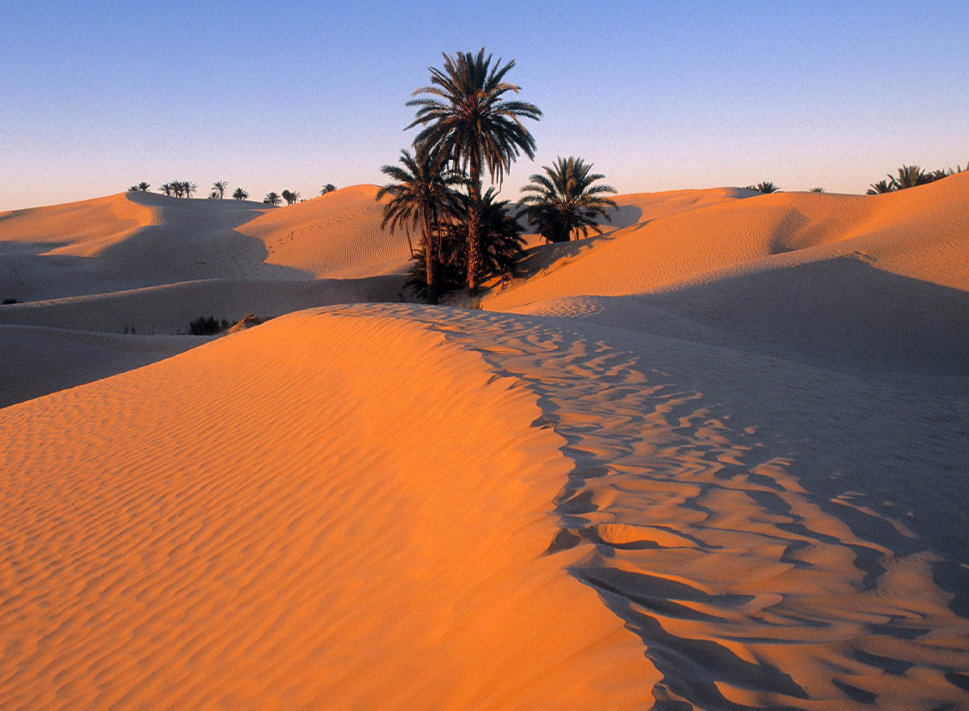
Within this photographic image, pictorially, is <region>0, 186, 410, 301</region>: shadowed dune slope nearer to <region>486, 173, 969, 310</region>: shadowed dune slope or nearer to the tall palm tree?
the tall palm tree

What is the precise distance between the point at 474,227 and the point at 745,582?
2841 cm

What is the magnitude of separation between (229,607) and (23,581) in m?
2.27

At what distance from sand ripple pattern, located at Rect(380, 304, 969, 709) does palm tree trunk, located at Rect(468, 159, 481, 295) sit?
26.4m

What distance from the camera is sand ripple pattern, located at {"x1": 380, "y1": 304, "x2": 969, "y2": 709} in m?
1.85

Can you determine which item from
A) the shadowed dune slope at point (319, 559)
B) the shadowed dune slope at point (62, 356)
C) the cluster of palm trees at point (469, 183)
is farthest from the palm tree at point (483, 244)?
the shadowed dune slope at point (319, 559)

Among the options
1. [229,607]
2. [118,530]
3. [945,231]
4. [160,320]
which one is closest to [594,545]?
[229,607]

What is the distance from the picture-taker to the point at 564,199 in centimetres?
3469

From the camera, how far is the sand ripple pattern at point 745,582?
Answer: 1.85m

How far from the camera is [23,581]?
15.3ft

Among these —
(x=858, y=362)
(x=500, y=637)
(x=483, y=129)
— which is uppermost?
(x=483, y=129)

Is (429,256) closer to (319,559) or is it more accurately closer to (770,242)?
(770,242)

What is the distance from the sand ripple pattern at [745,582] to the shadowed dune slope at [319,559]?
0.16m

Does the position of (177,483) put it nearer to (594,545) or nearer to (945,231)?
(594,545)

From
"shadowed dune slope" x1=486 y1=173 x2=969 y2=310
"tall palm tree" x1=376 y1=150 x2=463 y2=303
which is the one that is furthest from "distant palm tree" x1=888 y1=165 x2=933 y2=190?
"tall palm tree" x1=376 y1=150 x2=463 y2=303
